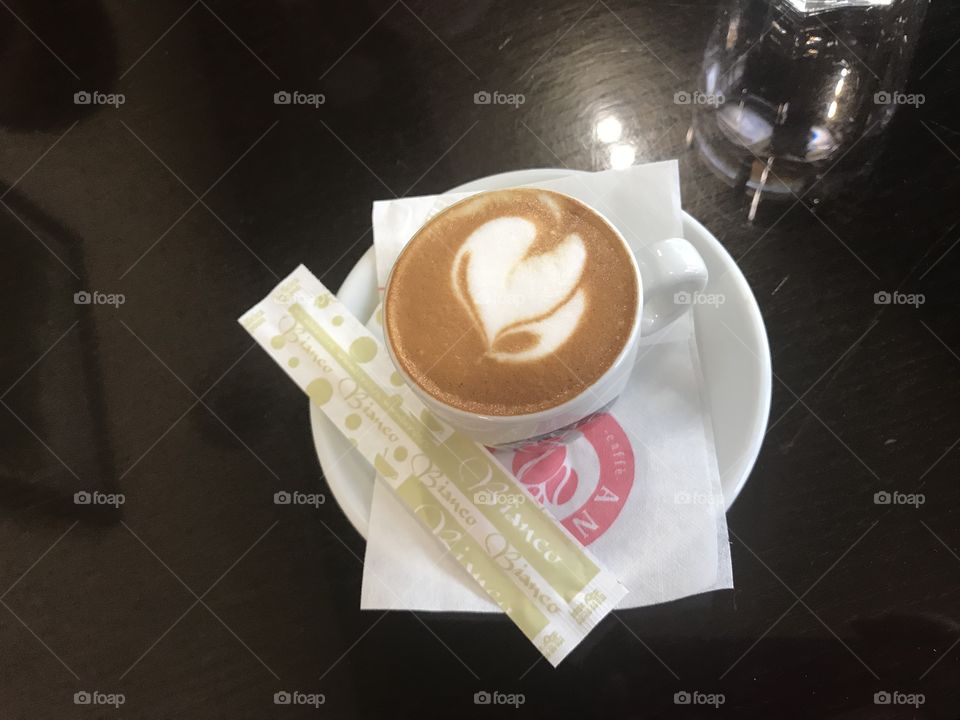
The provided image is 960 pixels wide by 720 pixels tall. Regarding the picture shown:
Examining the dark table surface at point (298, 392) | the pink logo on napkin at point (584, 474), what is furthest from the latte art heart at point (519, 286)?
the dark table surface at point (298, 392)

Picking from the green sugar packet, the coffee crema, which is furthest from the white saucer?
the coffee crema

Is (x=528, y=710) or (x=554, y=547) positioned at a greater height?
(x=554, y=547)

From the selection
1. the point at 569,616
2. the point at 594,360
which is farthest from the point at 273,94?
the point at 569,616

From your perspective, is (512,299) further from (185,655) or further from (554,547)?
(185,655)

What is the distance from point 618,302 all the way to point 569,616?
0.28m

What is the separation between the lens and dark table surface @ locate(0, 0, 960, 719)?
678 mm

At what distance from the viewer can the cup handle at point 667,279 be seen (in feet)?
1.96

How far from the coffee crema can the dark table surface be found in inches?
9.7

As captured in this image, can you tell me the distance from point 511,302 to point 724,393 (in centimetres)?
24

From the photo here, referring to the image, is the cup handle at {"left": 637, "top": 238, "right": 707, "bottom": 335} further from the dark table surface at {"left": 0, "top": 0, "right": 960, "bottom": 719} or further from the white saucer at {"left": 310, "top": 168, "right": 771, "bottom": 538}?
the dark table surface at {"left": 0, "top": 0, "right": 960, "bottom": 719}

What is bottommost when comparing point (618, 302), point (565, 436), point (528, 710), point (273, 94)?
point (528, 710)

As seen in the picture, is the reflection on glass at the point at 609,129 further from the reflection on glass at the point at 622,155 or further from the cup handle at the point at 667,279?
the cup handle at the point at 667,279

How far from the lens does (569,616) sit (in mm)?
608

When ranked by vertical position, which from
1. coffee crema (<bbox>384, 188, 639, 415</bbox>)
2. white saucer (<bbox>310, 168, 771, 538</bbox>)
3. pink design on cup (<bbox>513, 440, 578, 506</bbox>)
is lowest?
pink design on cup (<bbox>513, 440, 578, 506</bbox>)
